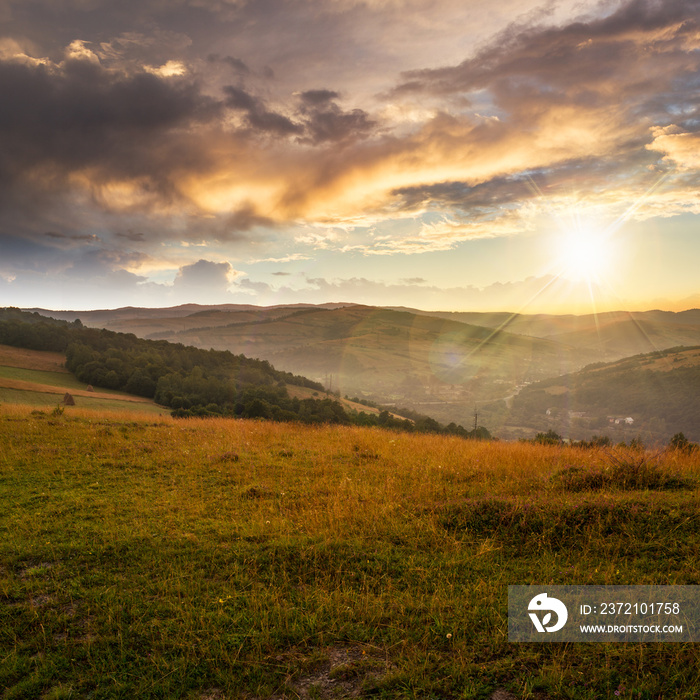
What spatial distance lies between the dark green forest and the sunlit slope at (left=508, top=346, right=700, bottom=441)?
48245 millimetres

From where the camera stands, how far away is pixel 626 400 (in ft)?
343

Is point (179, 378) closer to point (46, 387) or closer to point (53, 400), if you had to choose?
point (46, 387)

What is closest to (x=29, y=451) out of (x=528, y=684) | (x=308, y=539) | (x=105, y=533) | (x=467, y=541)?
(x=105, y=533)

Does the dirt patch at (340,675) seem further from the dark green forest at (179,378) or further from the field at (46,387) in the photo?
the dark green forest at (179,378)

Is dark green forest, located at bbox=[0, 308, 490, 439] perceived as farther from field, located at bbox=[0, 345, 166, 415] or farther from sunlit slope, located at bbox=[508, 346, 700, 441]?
sunlit slope, located at bbox=[508, 346, 700, 441]

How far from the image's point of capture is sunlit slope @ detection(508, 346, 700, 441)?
83.7m

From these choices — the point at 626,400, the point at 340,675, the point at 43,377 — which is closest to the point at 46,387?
the point at 43,377

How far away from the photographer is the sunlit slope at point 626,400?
3295 inches

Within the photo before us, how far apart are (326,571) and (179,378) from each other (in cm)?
5070

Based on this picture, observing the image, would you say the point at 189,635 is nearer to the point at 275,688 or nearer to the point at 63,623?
the point at 275,688

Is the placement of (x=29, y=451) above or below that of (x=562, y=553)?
below

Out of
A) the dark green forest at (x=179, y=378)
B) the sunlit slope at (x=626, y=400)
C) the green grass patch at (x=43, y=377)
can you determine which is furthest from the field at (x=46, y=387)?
the sunlit slope at (x=626, y=400)

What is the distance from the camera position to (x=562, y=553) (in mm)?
6477

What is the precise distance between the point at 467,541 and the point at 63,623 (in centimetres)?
611
